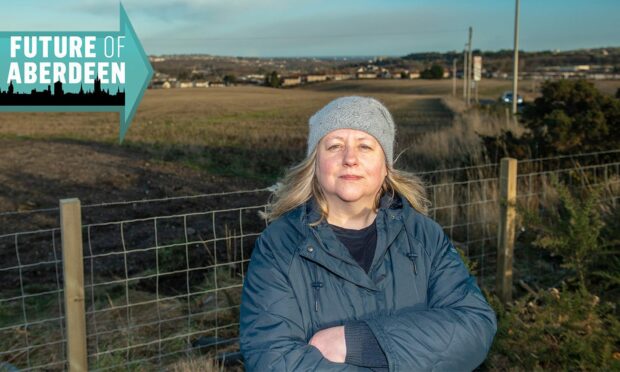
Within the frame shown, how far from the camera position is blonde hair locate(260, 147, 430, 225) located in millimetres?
2516

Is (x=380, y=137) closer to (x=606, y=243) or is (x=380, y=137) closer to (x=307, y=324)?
(x=307, y=324)

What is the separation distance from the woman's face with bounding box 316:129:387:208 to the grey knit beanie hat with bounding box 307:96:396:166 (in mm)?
29

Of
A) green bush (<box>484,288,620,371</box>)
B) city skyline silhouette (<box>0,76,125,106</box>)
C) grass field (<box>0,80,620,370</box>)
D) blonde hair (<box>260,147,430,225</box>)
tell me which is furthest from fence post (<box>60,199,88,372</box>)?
city skyline silhouette (<box>0,76,125,106</box>)

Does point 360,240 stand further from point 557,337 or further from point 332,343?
point 557,337

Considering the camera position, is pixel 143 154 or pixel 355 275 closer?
pixel 355 275

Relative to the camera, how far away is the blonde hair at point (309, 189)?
8.25ft

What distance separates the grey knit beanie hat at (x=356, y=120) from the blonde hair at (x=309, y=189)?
0.08 meters

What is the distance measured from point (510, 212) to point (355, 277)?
366cm

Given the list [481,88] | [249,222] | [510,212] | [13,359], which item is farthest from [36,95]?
[481,88]

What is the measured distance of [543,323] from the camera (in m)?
4.42

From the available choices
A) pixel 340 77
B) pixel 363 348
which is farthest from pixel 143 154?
pixel 340 77

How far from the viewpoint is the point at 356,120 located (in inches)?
94.7

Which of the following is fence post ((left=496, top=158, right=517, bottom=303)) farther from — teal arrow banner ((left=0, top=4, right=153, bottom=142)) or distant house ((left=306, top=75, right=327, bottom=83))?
distant house ((left=306, top=75, right=327, bottom=83))

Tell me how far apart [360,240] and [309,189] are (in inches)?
10.2
